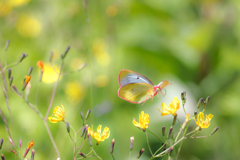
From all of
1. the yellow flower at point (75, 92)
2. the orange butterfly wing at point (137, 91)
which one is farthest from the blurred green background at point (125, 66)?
the orange butterfly wing at point (137, 91)

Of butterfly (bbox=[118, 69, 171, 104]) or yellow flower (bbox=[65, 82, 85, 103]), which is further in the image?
yellow flower (bbox=[65, 82, 85, 103])

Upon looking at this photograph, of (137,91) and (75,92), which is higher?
(137,91)

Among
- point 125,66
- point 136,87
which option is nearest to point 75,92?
point 125,66

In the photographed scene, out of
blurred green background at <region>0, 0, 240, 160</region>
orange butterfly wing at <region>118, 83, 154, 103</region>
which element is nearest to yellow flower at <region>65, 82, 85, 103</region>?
blurred green background at <region>0, 0, 240, 160</region>

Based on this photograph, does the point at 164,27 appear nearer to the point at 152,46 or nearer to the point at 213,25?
the point at 152,46

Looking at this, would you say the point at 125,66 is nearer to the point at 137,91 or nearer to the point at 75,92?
the point at 75,92

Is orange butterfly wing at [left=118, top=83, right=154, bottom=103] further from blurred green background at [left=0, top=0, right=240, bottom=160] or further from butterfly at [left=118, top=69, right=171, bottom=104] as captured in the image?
blurred green background at [left=0, top=0, right=240, bottom=160]
